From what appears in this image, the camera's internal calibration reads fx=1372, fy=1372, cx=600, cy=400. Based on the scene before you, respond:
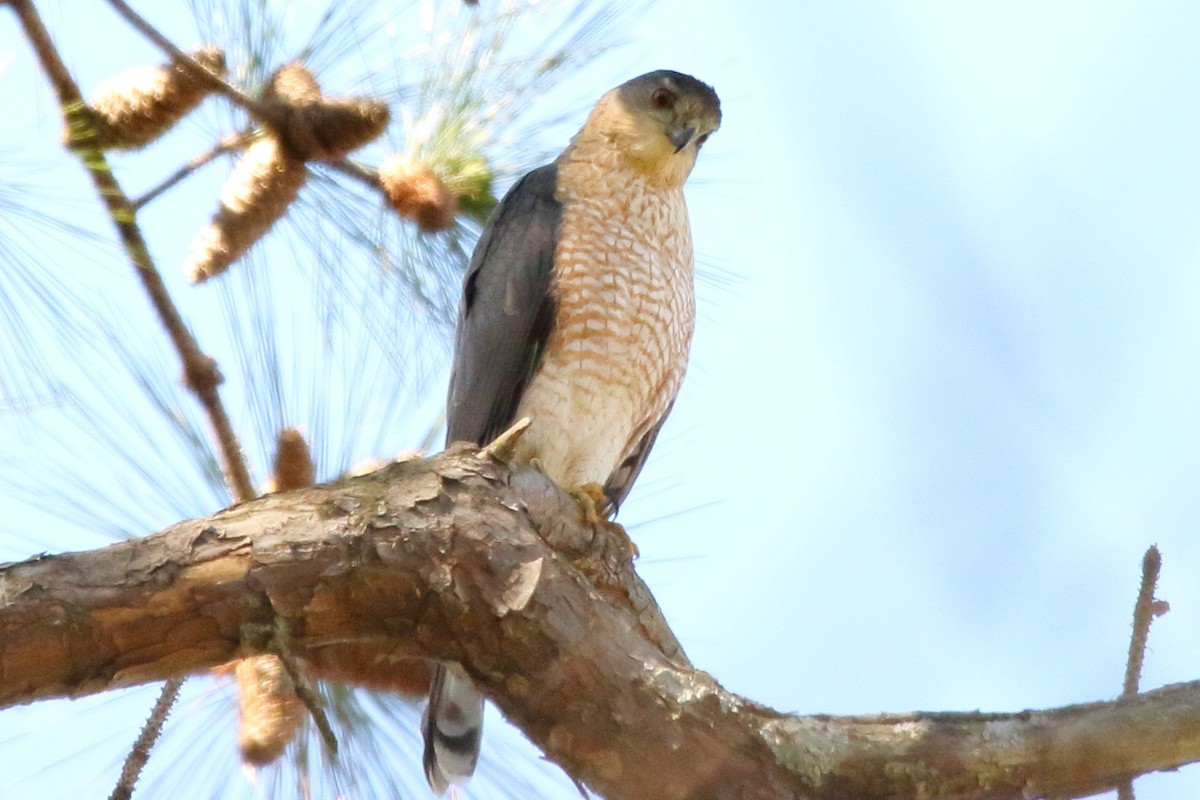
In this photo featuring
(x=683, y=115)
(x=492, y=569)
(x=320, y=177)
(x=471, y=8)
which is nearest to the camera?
(x=492, y=569)

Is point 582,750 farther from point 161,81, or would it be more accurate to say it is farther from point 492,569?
point 161,81

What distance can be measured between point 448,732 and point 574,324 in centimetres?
128

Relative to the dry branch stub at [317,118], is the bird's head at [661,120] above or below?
above

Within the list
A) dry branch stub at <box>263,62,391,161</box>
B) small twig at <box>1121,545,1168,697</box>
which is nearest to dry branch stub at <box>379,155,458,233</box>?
dry branch stub at <box>263,62,391,161</box>

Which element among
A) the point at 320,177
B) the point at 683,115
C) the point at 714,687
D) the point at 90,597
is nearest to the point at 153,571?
the point at 90,597

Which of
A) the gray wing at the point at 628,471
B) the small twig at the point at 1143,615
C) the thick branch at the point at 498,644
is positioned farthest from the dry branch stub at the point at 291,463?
the small twig at the point at 1143,615

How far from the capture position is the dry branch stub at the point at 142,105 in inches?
152

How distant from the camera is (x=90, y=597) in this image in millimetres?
2693

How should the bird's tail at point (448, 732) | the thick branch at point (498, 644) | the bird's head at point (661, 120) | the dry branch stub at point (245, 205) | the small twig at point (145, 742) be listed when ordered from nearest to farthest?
the thick branch at point (498, 644) < the small twig at point (145, 742) < the bird's tail at point (448, 732) < the dry branch stub at point (245, 205) < the bird's head at point (661, 120)

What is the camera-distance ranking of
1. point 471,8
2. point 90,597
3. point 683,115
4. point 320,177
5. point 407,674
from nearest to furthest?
point 90,597 < point 407,674 < point 320,177 < point 471,8 < point 683,115

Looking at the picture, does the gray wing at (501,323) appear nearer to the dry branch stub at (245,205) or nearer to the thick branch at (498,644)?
the dry branch stub at (245,205)

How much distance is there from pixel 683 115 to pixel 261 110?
1.65 meters

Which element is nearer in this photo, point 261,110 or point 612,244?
→ point 261,110

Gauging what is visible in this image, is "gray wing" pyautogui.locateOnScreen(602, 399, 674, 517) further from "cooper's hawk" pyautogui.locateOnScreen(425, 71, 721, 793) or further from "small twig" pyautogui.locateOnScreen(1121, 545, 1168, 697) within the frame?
"small twig" pyautogui.locateOnScreen(1121, 545, 1168, 697)
